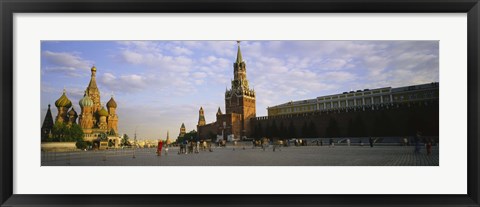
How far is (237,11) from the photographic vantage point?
486 centimetres

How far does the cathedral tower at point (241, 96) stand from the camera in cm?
626

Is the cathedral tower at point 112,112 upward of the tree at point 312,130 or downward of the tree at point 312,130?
upward

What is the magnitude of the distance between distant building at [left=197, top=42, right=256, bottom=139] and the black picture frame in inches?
52.7

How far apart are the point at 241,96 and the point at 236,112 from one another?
3.88ft

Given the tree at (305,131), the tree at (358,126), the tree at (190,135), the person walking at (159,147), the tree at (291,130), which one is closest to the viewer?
the person walking at (159,147)

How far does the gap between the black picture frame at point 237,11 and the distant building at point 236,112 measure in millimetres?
1338

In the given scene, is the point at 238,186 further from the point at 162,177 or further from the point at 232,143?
the point at 232,143

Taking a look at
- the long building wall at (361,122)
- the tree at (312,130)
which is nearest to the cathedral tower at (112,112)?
the long building wall at (361,122)

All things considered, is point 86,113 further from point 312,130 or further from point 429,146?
point 312,130

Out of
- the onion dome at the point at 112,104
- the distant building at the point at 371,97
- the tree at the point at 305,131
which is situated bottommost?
the tree at the point at 305,131

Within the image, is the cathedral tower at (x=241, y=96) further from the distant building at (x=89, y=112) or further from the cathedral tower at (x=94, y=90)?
the cathedral tower at (x=94, y=90)

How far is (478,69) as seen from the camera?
4.86 m

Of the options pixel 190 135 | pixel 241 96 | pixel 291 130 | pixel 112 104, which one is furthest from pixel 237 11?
pixel 291 130

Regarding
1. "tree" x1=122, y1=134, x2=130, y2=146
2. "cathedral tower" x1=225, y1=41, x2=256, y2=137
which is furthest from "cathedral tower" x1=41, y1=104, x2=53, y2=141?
"cathedral tower" x1=225, y1=41, x2=256, y2=137
